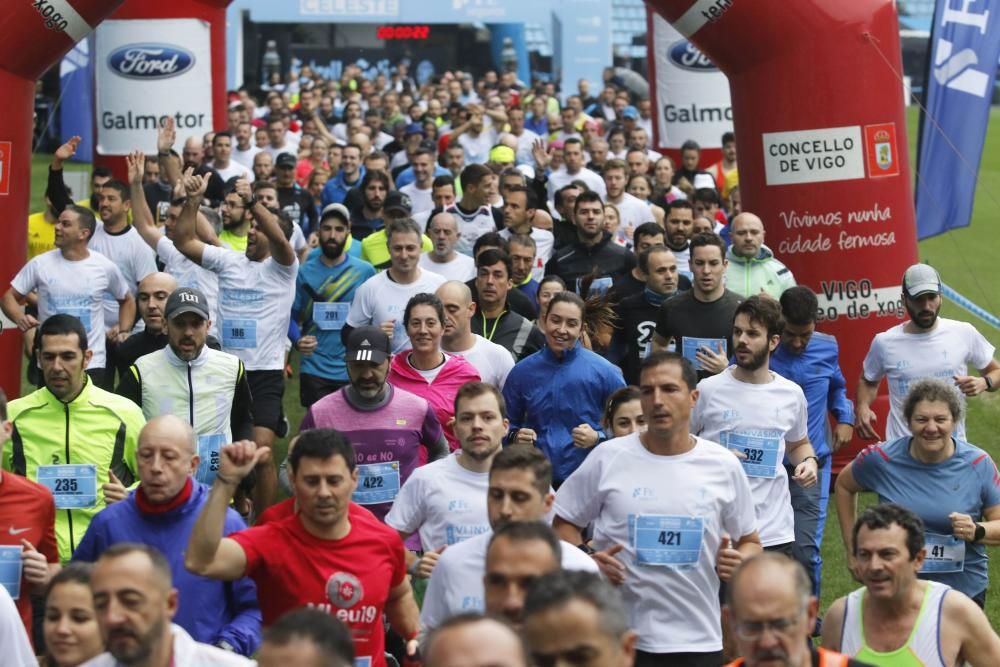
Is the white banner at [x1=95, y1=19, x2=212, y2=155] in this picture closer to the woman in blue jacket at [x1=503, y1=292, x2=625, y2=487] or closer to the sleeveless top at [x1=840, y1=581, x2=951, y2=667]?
the woman in blue jacket at [x1=503, y1=292, x2=625, y2=487]

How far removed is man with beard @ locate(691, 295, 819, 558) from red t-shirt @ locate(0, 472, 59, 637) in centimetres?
295

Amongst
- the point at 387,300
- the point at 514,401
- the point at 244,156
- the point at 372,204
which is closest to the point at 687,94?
the point at 244,156

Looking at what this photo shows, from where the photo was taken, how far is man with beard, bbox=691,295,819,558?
8117 millimetres

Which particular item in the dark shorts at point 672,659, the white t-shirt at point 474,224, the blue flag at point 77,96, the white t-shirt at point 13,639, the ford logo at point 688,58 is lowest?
the dark shorts at point 672,659

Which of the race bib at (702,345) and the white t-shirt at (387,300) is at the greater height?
the white t-shirt at (387,300)

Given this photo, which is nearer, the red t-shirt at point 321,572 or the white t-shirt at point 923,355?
the red t-shirt at point 321,572

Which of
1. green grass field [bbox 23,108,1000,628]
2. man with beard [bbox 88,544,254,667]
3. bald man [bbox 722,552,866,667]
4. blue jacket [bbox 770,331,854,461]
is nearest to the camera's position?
bald man [bbox 722,552,866,667]

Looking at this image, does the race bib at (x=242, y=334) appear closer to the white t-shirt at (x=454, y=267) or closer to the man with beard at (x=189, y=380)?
the white t-shirt at (x=454, y=267)

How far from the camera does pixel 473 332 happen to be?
976cm

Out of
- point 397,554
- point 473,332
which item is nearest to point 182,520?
point 397,554

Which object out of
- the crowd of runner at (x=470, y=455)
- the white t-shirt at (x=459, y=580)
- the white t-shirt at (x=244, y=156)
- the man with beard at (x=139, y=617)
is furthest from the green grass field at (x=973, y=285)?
the man with beard at (x=139, y=617)

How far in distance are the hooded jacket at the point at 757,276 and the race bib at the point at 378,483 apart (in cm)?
335

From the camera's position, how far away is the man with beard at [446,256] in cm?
1123

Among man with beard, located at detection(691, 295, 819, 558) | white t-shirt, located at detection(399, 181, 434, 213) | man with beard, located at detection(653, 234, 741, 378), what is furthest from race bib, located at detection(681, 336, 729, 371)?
white t-shirt, located at detection(399, 181, 434, 213)
